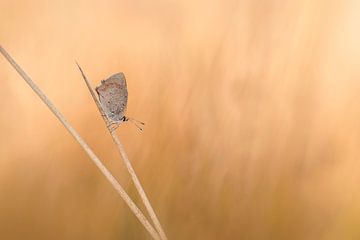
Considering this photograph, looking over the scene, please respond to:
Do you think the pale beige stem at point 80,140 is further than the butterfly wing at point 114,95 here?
No

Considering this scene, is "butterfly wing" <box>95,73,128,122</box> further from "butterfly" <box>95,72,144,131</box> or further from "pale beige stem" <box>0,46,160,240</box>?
"pale beige stem" <box>0,46,160,240</box>

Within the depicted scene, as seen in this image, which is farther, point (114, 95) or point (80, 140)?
point (114, 95)

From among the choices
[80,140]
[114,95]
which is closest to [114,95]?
[114,95]

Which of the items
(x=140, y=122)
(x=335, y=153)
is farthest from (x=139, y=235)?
(x=335, y=153)

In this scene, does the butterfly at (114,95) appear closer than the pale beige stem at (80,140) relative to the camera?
No

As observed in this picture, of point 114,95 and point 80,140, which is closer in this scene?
point 80,140

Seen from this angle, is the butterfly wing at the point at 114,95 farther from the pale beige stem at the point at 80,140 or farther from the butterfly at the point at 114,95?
the pale beige stem at the point at 80,140

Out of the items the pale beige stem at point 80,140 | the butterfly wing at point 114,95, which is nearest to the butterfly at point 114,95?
the butterfly wing at point 114,95

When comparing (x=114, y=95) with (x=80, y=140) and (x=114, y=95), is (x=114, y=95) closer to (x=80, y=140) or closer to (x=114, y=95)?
(x=114, y=95)
